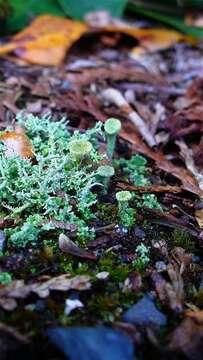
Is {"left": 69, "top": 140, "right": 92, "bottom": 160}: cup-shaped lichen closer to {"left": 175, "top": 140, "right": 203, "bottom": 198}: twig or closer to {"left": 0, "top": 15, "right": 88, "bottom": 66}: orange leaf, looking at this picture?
{"left": 175, "top": 140, "right": 203, "bottom": 198}: twig

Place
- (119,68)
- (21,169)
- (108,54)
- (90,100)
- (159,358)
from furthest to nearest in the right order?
(108,54) < (119,68) < (90,100) < (21,169) < (159,358)

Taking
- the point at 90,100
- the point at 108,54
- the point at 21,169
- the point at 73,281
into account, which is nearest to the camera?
the point at 73,281

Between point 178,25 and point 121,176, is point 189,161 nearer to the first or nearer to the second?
point 121,176

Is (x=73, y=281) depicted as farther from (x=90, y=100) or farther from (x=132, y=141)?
(x=90, y=100)

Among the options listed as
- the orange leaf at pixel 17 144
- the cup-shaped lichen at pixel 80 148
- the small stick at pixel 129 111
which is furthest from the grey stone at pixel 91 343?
the small stick at pixel 129 111

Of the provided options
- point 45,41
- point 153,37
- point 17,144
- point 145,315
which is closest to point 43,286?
point 145,315

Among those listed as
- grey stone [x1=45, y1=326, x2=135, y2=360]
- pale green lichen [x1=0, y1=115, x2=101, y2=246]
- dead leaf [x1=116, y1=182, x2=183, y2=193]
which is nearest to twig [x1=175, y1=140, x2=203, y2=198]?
dead leaf [x1=116, y1=182, x2=183, y2=193]

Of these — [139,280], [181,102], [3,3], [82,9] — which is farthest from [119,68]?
[139,280]
